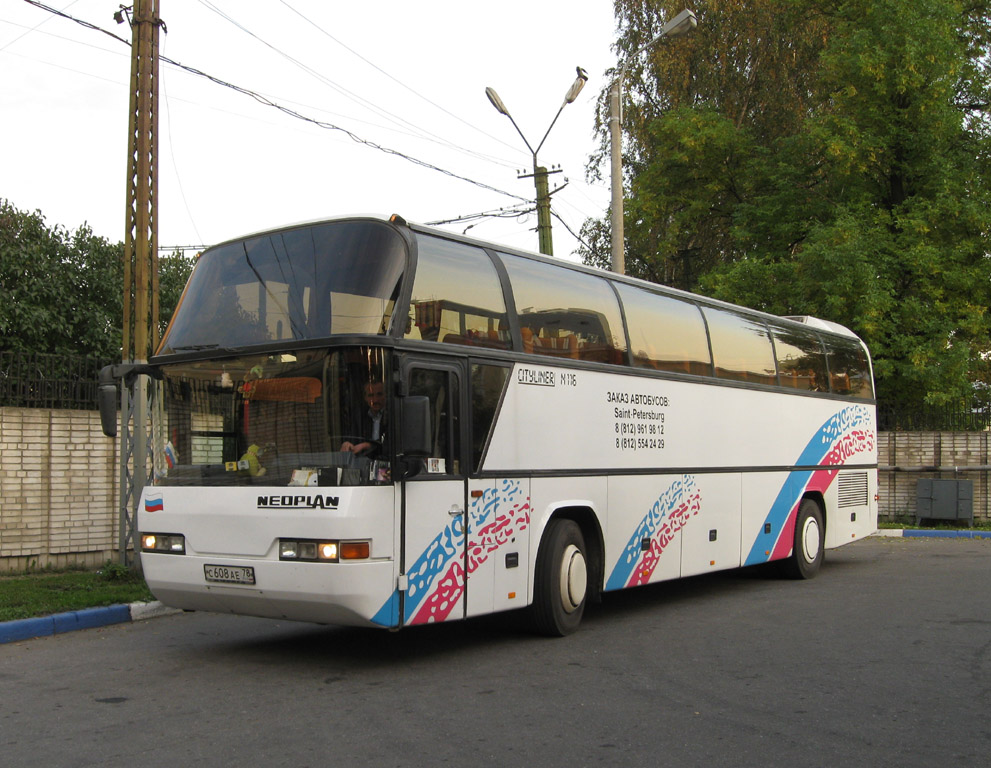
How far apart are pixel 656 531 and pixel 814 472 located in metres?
4.40

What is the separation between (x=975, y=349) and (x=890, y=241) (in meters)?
3.06

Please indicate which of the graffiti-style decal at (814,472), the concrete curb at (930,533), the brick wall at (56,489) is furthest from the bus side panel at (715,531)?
the concrete curb at (930,533)

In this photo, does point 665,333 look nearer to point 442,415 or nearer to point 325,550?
point 442,415

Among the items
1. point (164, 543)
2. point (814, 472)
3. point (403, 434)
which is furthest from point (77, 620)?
point (814, 472)

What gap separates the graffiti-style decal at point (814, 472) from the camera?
13195 mm

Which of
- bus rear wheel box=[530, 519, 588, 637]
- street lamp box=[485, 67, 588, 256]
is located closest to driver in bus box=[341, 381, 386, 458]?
bus rear wheel box=[530, 519, 588, 637]

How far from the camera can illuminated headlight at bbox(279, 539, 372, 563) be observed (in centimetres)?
725

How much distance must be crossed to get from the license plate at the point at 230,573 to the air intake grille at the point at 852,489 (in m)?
10.0

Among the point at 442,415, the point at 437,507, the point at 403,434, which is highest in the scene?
the point at 442,415

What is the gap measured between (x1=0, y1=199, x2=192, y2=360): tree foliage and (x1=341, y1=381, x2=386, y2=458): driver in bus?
61.3 ft

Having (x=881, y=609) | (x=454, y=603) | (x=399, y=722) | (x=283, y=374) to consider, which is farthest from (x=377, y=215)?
(x=881, y=609)

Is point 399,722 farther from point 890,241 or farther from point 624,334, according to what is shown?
point 890,241

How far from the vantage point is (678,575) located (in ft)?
37.1

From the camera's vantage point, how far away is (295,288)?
26.1 feet
